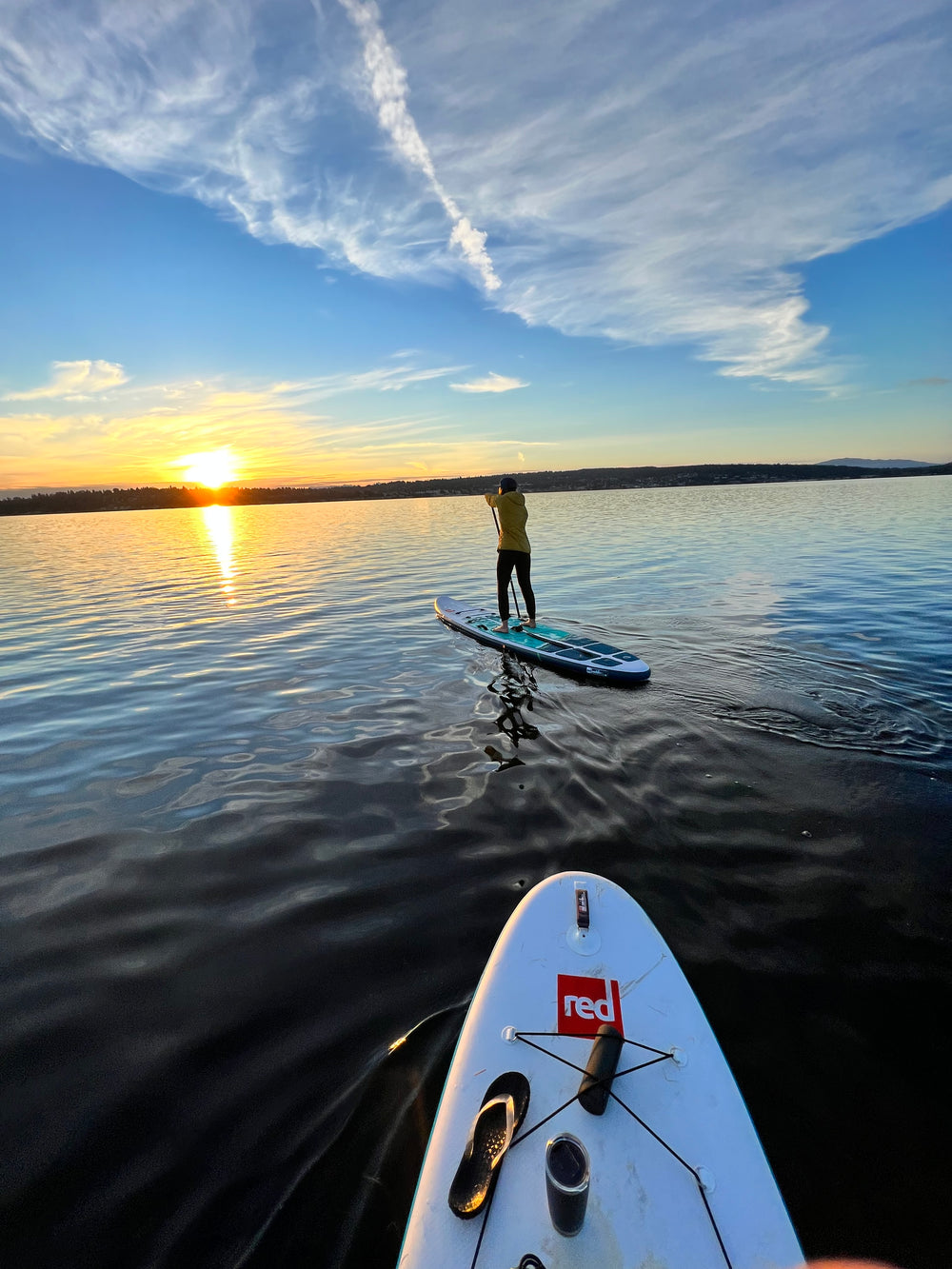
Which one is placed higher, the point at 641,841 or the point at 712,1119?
the point at 712,1119

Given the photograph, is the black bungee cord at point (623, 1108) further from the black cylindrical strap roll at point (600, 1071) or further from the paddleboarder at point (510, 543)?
the paddleboarder at point (510, 543)

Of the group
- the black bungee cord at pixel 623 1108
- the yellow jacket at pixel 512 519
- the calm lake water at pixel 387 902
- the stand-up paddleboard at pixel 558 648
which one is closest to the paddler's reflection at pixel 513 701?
the calm lake water at pixel 387 902

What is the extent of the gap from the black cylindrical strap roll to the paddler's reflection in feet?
12.4

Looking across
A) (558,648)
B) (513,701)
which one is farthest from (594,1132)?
(558,648)

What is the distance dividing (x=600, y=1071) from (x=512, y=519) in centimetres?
982

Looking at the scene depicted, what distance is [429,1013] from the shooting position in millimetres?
3512

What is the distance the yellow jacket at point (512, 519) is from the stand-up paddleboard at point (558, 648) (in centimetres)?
174

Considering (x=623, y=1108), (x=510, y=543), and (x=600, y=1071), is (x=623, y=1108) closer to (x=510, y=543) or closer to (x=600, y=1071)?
(x=600, y=1071)

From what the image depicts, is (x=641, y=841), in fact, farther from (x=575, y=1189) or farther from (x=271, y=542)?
(x=271, y=542)

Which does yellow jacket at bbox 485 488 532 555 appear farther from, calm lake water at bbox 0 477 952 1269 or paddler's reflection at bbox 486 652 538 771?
calm lake water at bbox 0 477 952 1269

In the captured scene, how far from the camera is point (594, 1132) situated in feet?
8.36

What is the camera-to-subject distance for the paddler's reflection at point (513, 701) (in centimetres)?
700

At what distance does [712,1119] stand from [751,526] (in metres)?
37.2

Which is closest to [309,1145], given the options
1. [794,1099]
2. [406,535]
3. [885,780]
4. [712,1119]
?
[712,1119]
